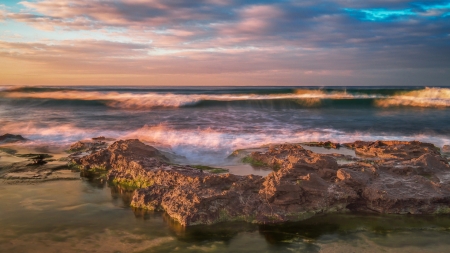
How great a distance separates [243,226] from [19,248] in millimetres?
2441

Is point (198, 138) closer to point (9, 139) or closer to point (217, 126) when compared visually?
point (217, 126)

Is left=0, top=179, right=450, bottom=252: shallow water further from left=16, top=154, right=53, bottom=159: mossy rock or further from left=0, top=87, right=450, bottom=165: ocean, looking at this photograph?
left=0, top=87, right=450, bottom=165: ocean

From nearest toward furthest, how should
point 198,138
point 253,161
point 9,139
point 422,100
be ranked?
point 253,161, point 9,139, point 198,138, point 422,100

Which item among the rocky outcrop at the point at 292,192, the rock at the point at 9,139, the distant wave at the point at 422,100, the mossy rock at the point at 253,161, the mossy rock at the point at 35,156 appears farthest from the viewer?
the distant wave at the point at 422,100

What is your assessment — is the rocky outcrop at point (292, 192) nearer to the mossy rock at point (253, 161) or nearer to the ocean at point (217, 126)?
the mossy rock at point (253, 161)

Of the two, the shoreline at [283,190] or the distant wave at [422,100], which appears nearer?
the shoreline at [283,190]

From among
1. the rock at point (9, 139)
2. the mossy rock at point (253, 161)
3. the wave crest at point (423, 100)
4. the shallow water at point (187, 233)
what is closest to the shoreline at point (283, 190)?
the shallow water at point (187, 233)

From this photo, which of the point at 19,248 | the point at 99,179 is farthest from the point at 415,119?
the point at 19,248

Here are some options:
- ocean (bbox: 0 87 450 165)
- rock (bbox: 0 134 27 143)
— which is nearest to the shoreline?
ocean (bbox: 0 87 450 165)

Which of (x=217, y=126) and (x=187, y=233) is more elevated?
(x=217, y=126)

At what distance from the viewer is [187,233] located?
409cm

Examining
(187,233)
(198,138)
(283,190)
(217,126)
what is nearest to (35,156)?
(198,138)

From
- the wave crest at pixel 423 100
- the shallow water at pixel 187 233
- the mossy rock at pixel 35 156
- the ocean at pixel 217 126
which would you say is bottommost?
the shallow water at pixel 187 233

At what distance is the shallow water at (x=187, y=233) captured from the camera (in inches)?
150
